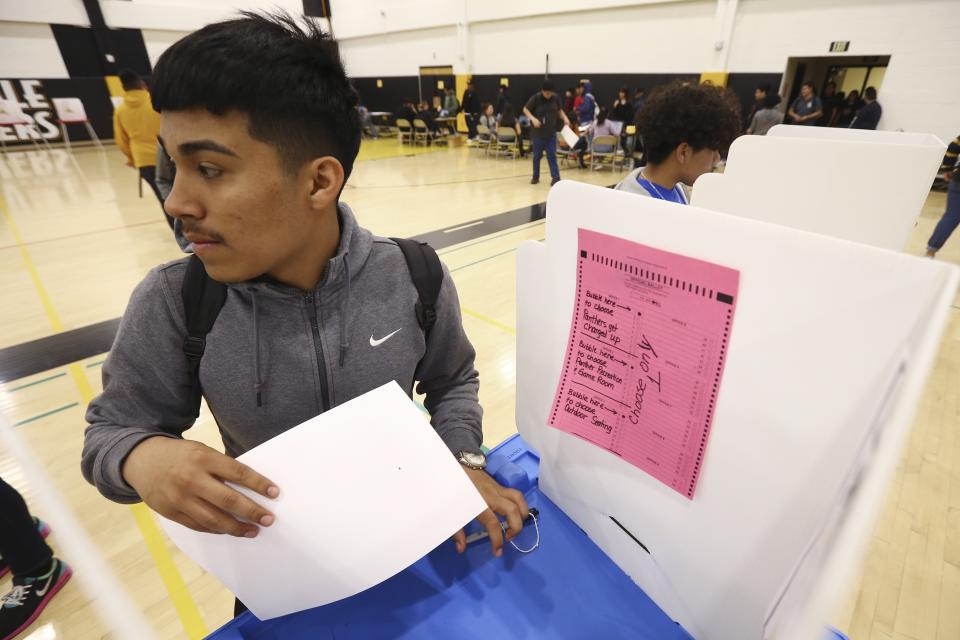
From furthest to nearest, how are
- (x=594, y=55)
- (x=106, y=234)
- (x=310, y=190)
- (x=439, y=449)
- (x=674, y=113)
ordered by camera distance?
(x=594, y=55) → (x=106, y=234) → (x=674, y=113) → (x=310, y=190) → (x=439, y=449)

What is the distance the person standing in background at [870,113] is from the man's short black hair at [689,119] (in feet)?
24.9

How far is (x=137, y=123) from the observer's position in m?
4.18

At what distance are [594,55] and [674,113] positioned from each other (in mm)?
10328

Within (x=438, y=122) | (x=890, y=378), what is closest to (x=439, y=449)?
(x=890, y=378)

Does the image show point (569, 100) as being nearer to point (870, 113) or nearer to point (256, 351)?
→ point (870, 113)

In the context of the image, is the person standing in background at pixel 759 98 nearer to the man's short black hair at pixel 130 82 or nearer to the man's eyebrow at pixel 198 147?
the man's short black hair at pixel 130 82

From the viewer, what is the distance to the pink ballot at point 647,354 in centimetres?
48

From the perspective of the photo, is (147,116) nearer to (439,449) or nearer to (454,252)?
(454,252)

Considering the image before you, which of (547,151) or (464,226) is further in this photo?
(547,151)

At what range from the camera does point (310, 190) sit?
762 millimetres

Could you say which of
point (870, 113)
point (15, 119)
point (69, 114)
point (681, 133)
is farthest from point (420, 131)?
point (681, 133)

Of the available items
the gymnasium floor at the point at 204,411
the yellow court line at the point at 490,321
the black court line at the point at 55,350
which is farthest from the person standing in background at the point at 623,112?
the black court line at the point at 55,350

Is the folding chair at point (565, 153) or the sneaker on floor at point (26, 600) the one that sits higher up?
the folding chair at point (565, 153)

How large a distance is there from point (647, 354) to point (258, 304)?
662 mm
